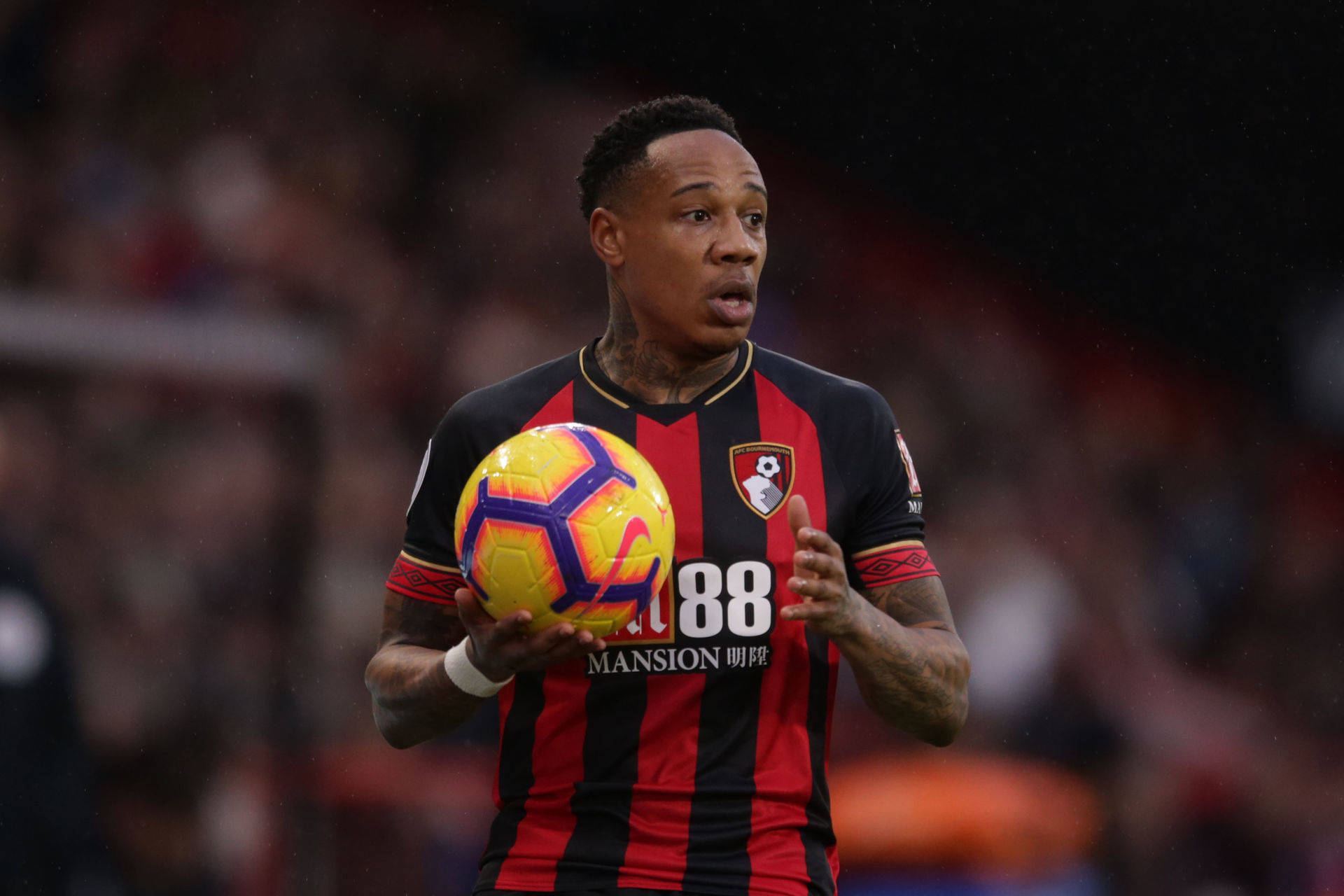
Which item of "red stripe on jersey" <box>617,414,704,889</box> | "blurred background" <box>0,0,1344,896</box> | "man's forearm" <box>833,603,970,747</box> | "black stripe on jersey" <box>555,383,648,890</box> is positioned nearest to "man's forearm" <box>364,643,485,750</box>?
"black stripe on jersey" <box>555,383,648,890</box>

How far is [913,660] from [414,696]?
2.96 feet

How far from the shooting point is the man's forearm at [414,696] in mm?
2543

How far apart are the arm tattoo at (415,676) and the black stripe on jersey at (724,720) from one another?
430 millimetres

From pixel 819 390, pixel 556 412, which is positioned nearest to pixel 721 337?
pixel 819 390

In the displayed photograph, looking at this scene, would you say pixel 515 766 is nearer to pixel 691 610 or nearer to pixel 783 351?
pixel 691 610

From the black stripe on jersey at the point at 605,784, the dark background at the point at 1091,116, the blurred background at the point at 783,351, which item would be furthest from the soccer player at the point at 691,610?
the dark background at the point at 1091,116

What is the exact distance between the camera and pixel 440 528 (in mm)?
2805

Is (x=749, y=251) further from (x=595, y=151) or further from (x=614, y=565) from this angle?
(x=614, y=565)

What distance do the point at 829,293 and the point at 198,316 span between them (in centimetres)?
387

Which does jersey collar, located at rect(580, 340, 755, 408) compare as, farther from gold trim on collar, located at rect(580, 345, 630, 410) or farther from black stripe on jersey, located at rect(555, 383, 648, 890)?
black stripe on jersey, located at rect(555, 383, 648, 890)

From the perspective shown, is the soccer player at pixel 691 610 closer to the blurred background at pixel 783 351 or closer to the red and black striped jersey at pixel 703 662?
the red and black striped jersey at pixel 703 662

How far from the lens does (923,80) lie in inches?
322

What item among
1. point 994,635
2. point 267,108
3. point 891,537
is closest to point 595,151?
point 891,537

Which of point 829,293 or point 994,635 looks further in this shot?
point 829,293
